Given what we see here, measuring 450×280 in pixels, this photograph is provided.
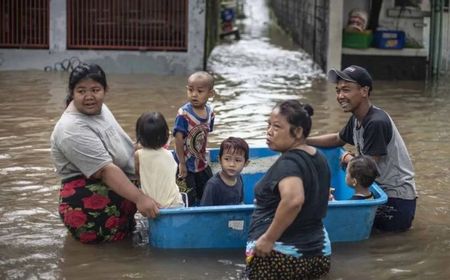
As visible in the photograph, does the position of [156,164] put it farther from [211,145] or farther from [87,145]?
[211,145]

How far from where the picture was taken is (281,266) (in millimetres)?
4816

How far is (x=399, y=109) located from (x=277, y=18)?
75.5ft

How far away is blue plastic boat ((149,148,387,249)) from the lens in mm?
5434

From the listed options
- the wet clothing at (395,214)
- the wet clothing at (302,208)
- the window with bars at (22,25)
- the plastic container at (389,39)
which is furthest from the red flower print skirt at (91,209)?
the window with bars at (22,25)

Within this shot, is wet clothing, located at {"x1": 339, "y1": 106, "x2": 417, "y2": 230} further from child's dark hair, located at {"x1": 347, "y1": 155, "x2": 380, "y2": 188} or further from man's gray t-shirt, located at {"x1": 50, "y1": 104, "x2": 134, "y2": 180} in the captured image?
man's gray t-shirt, located at {"x1": 50, "y1": 104, "x2": 134, "y2": 180}

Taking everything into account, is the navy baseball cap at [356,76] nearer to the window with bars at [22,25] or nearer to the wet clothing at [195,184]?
the wet clothing at [195,184]

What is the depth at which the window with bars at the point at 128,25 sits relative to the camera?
1684 centimetres

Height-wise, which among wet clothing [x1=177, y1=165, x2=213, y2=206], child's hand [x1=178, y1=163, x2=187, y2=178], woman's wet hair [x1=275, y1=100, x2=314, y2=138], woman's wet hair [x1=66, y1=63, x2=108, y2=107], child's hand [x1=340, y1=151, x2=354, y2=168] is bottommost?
wet clothing [x1=177, y1=165, x2=213, y2=206]

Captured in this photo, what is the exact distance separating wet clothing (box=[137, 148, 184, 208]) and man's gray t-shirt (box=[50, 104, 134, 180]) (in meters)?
0.20

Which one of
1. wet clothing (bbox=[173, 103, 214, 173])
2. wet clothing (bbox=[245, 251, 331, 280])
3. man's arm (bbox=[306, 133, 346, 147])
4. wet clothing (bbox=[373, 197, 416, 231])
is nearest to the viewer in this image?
wet clothing (bbox=[245, 251, 331, 280])

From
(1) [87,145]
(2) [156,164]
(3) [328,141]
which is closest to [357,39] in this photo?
(3) [328,141]

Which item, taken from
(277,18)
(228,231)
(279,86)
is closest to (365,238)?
(228,231)

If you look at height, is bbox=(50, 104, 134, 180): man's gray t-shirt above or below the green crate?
below

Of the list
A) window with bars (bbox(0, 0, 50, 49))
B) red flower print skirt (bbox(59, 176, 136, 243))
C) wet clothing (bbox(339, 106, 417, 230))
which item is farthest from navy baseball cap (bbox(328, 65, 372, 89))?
window with bars (bbox(0, 0, 50, 49))
